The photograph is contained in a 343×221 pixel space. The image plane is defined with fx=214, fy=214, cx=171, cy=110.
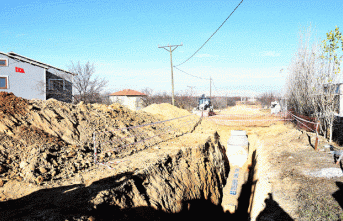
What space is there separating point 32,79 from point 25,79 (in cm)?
61

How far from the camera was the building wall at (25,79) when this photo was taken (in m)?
21.4

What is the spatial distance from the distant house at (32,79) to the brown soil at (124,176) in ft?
43.0

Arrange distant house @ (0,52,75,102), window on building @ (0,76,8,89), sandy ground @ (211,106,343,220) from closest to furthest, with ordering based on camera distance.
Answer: sandy ground @ (211,106,343,220)
window on building @ (0,76,8,89)
distant house @ (0,52,75,102)

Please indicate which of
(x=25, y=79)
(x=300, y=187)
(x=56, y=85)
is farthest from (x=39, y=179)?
(x=56, y=85)

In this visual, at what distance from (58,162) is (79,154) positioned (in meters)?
0.95

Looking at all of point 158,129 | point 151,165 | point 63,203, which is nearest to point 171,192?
point 151,165

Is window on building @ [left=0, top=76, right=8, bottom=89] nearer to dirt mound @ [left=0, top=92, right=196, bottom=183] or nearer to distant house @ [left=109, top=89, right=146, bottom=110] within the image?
dirt mound @ [left=0, top=92, right=196, bottom=183]

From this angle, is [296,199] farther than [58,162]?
No

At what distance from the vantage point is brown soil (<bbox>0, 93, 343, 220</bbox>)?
17.3ft

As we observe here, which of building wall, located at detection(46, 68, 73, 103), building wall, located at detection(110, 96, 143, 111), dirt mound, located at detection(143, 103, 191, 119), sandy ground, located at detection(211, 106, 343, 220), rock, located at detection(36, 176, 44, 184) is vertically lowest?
sandy ground, located at detection(211, 106, 343, 220)

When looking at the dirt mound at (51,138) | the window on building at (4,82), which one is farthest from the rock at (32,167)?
the window on building at (4,82)

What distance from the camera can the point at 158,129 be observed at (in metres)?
15.0

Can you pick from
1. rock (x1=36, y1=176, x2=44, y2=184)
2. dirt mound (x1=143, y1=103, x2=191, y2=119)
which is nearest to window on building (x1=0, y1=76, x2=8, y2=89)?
dirt mound (x1=143, y1=103, x2=191, y2=119)

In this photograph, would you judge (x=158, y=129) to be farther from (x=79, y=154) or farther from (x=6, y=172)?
(x=6, y=172)
